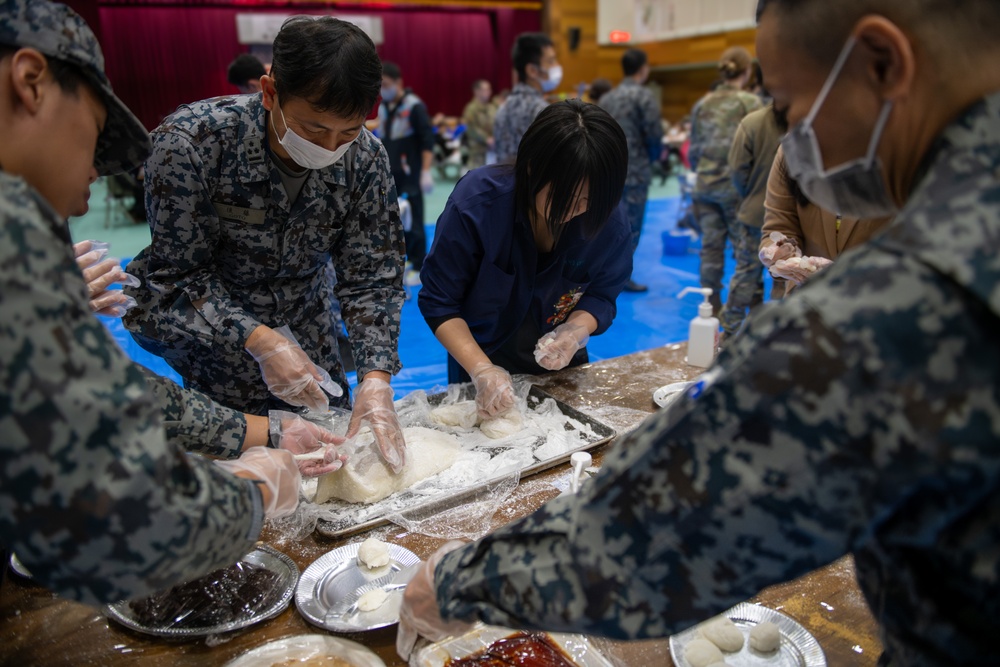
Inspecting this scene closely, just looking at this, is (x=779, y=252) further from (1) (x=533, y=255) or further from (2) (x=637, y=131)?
(2) (x=637, y=131)

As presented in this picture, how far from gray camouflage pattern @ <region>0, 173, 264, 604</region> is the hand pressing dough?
853mm

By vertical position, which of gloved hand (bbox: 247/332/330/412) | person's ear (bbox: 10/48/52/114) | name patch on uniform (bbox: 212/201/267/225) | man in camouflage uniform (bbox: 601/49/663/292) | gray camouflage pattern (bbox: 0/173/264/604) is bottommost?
man in camouflage uniform (bbox: 601/49/663/292)

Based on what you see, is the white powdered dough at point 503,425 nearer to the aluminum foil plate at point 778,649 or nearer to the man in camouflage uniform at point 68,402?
the aluminum foil plate at point 778,649

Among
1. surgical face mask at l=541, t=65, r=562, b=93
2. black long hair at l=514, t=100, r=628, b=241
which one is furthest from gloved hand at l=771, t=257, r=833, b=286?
surgical face mask at l=541, t=65, r=562, b=93

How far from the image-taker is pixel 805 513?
683 millimetres

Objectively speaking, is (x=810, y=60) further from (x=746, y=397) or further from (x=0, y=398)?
(x=0, y=398)

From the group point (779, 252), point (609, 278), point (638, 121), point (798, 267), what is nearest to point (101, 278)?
point (609, 278)

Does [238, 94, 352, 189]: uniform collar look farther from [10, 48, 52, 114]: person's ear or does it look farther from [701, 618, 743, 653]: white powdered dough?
[701, 618, 743, 653]: white powdered dough

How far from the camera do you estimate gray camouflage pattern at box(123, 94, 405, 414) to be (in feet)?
6.23

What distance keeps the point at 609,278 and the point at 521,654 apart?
60.2 inches

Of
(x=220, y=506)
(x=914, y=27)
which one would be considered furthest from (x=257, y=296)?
(x=914, y=27)

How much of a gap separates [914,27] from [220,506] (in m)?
0.97

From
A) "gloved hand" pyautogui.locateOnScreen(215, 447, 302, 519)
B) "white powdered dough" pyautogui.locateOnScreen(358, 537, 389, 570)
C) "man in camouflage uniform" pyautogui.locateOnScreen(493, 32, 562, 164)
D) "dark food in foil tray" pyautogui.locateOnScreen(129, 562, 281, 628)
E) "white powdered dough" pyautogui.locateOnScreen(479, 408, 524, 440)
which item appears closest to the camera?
"gloved hand" pyautogui.locateOnScreen(215, 447, 302, 519)

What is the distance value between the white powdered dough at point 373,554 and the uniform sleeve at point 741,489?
63 centimetres
